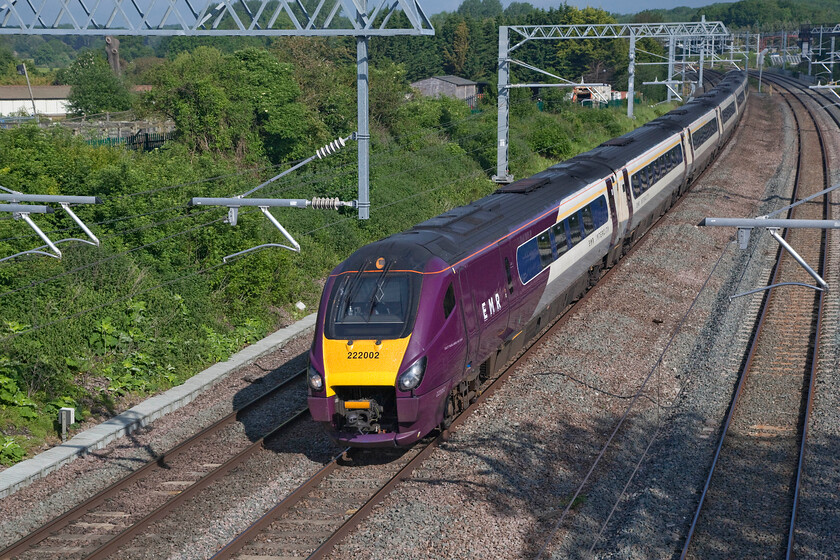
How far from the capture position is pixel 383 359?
39.0 ft

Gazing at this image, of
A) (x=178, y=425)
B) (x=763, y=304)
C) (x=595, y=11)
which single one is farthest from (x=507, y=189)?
(x=595, y=11)

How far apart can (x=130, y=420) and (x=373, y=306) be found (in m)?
5.43

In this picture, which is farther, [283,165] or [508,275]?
[283,165]

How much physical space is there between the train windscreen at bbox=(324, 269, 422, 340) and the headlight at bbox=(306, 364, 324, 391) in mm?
535

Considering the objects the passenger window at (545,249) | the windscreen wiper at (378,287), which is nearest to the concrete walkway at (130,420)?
the windscreen wiper at (378,287)

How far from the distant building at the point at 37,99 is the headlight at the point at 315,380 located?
50545 mm

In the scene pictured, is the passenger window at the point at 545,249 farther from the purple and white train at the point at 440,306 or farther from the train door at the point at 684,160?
the train door at the point at 684,160

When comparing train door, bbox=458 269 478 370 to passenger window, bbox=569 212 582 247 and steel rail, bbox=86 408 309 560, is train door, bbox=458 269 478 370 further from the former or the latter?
passenger window, bbox=569 212 582 247

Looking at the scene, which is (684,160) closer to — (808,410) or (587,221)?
(587,221)

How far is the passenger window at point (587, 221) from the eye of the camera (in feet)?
63.0

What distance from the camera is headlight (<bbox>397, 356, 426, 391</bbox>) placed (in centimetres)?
1178

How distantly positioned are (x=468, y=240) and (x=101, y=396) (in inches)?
294

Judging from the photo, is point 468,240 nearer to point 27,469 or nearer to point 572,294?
point 572,294

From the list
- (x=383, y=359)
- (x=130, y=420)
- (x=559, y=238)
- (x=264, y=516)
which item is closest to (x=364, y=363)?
(x=383, y=359)
